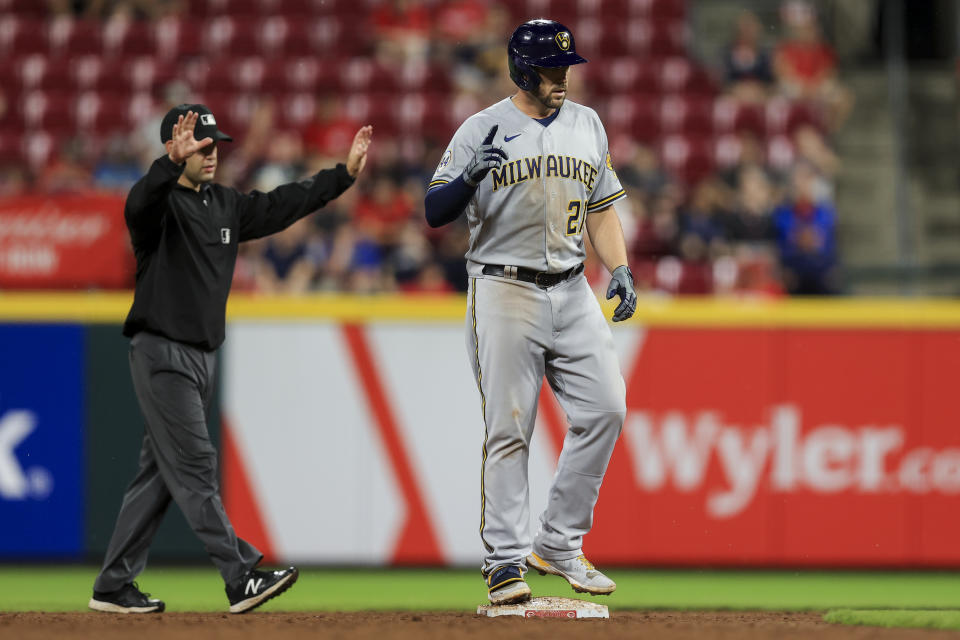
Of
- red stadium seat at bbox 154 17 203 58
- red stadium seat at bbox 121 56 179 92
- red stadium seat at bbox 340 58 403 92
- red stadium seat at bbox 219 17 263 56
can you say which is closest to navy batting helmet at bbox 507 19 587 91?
red stadium seat at bbox 340 58 403 92

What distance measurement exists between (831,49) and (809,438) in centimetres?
565

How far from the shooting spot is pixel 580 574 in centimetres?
513

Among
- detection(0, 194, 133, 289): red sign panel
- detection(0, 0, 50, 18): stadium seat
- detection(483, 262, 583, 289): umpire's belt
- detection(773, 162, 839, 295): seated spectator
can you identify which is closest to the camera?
detection(483, 262, 583, 289): umpire's belt

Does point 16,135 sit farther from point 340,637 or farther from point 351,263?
point 340,637

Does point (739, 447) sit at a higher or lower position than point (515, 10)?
lower

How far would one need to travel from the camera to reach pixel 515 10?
1203 cm

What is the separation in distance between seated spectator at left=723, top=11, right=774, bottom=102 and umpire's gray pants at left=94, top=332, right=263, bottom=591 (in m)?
6.88

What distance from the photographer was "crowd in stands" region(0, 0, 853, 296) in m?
8.81

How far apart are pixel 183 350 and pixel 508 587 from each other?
153 centimetres

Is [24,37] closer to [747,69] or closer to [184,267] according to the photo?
[747,69]

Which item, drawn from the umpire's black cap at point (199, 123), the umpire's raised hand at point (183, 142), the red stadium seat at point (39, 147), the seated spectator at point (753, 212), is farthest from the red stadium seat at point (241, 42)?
the umpire's raised hand at point (183, 142)

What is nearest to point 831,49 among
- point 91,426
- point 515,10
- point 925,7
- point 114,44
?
point 925,7

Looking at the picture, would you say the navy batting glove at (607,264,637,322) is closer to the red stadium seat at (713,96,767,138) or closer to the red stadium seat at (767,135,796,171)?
the red stadium seat at (767,135,796,171)

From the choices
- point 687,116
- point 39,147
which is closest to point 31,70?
point 39,147
